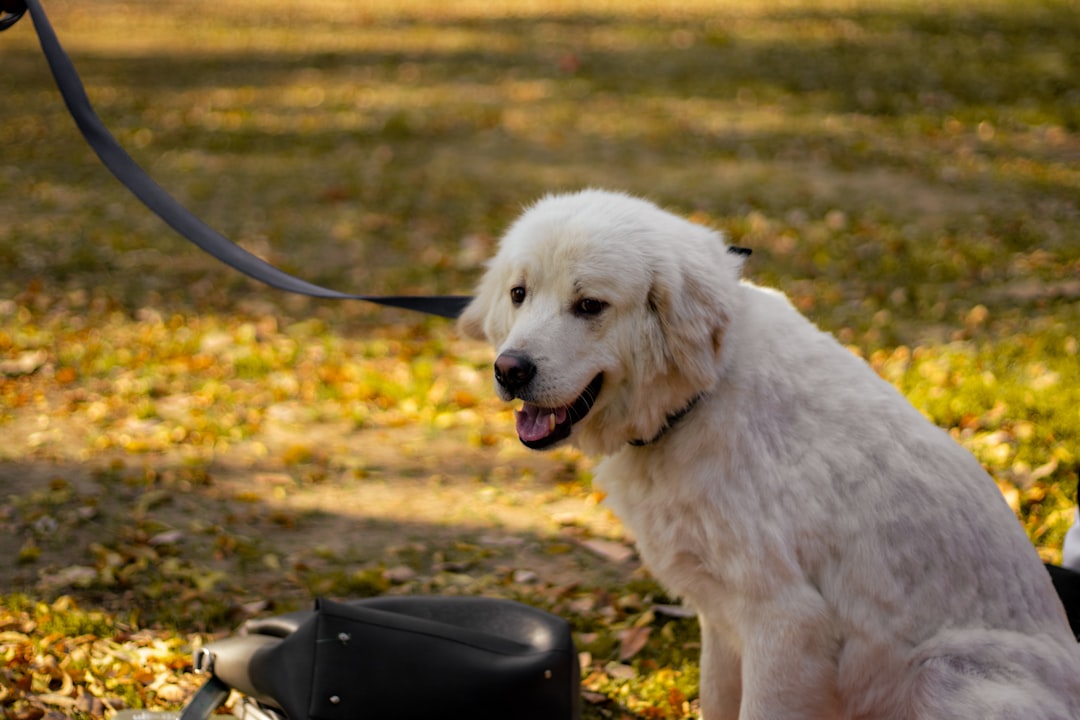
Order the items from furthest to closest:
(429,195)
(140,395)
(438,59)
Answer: (438,59) < (429,195) < (140,395)

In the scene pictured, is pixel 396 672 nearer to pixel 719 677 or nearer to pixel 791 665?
pixel 719 677

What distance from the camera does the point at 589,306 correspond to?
2939 millimetres

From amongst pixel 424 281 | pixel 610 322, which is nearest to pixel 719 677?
pixel 610 322

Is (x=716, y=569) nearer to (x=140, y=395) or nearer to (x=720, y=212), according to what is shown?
(x=140, y=395)

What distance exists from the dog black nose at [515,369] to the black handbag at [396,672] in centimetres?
86

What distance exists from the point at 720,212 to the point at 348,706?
7.12 m

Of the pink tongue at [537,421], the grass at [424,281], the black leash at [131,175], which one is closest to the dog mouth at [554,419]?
the pink tongue at [537,421]

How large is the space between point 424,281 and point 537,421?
5.36m

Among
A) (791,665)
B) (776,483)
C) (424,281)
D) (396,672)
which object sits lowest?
(396,672)

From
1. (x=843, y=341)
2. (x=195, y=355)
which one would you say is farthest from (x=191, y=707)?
(x=843, y=341)

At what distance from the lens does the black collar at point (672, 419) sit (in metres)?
2.91

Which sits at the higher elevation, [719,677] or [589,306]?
[589,306]

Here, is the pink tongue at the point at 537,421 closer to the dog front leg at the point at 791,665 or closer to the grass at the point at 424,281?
the dog front leg at the point at 791,665

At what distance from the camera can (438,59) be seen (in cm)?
1616
